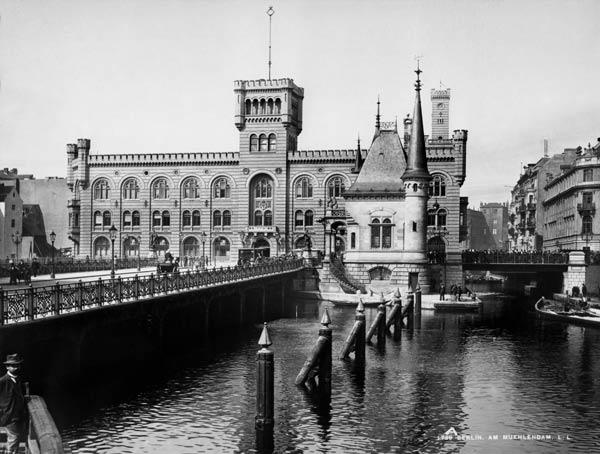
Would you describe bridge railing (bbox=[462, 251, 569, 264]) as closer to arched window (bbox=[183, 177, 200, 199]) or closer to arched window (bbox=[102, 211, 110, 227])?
arched window (bbox=[183, 177, 200, 199])

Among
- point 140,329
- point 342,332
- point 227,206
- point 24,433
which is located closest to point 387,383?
point 140,329

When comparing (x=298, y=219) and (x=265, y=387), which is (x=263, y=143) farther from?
(x=265, y=387)

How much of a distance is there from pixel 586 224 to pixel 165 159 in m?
50.3

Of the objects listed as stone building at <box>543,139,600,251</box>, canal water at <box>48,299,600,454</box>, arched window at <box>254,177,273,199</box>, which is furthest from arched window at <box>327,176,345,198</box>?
canal water at <box>48,299,600,454</box>

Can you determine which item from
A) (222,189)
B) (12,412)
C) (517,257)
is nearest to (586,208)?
(517,257)

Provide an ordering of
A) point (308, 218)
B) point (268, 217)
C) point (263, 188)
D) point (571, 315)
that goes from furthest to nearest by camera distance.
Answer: point (263, 188), point (268, 217), point (308, 218), point (571, 315)

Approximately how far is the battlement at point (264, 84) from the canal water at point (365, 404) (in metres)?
53.3

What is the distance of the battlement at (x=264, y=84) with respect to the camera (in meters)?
88.4

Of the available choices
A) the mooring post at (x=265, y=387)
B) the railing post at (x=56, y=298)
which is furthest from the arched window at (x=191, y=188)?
the mooring post at (x=265, y=387)

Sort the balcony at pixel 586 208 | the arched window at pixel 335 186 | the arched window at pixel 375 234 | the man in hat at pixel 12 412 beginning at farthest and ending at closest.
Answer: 1. the arched window at pixel 335 186
2. the balcony at pixel 586 208
3. the arched window at pixel 375 234
4. the man in hat at pixel 12 412

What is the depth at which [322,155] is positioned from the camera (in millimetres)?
88188

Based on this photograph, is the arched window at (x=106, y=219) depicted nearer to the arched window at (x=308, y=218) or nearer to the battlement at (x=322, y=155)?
the battlement at (x=322, y=155)

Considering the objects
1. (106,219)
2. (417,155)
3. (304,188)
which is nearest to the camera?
(417,155)

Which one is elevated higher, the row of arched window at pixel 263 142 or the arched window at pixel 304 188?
the row of arched window at pixel 263 142
